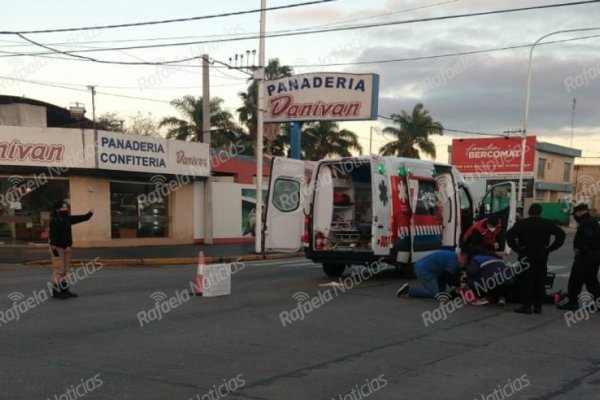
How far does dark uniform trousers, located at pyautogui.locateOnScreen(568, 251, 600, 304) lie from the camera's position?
925 centimetres

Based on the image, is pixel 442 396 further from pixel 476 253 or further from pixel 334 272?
pixel 334 272

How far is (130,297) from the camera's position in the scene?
1026cm

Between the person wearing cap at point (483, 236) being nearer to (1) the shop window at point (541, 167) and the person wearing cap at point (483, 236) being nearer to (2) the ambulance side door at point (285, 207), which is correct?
(2) the ambulance side door at point (285, 207)

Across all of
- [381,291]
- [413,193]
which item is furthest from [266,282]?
[413,193]

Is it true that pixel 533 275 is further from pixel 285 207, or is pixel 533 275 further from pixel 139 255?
pixel 139 255

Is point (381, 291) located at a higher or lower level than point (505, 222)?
lower

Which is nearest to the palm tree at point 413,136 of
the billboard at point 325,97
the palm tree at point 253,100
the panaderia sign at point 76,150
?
the palm tree at point 253,100

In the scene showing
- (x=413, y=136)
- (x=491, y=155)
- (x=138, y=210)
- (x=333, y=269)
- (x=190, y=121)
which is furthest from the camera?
(x=491, y=155)

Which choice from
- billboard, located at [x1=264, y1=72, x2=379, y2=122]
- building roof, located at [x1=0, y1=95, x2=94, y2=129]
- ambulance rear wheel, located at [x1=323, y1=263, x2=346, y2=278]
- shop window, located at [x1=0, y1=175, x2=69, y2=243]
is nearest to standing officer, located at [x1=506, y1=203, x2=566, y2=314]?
ambulance rear wheel, located at [x1=323, y1=263, x2=346, y2=278]

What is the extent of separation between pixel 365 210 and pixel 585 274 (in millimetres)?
5396

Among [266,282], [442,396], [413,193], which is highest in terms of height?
[413,193]

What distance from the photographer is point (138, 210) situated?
74.7 feet

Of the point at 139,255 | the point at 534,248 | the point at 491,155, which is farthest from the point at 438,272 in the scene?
the point at 491,155

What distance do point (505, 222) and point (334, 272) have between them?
4015mm
